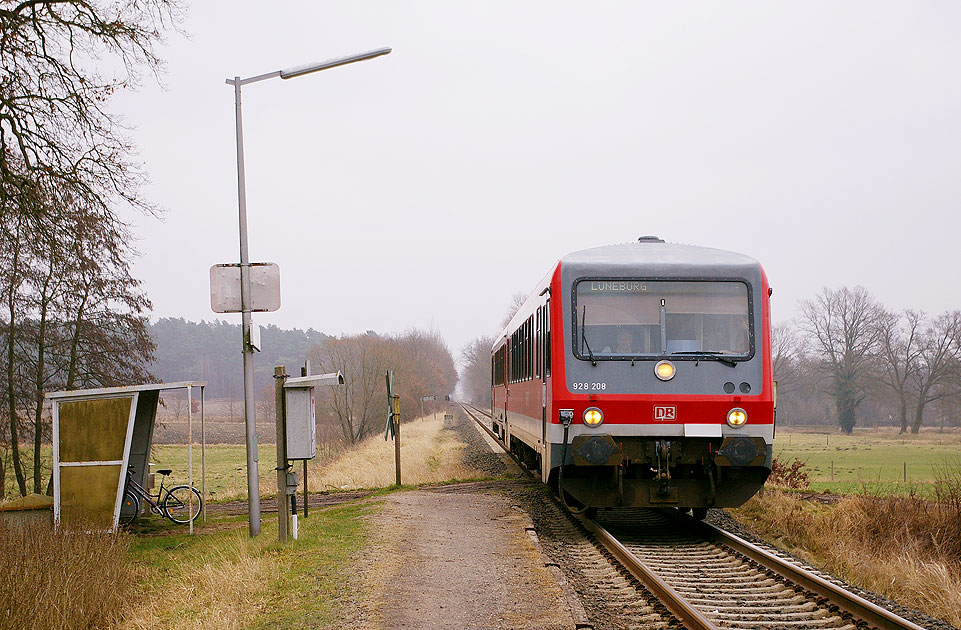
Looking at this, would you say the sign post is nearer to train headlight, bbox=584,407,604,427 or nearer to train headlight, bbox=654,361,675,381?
train headlight, bbox=584,407,604,427

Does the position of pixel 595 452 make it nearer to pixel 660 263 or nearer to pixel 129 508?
pixel 660 263

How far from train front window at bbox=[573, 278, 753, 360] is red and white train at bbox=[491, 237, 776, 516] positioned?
0.01 m

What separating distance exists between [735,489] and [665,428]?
1.11 m

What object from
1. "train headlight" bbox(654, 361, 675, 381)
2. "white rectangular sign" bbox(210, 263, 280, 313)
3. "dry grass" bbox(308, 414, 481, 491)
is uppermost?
"white rectangular sign" bbox(210, 263, 280, 313)

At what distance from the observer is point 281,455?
416 inches

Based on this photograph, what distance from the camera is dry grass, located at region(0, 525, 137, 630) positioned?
24.0ft

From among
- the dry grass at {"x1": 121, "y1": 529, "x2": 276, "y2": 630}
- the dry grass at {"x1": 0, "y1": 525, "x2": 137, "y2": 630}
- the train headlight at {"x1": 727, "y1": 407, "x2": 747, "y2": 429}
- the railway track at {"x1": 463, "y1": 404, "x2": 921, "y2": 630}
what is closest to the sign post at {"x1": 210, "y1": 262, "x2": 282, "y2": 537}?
the dry grass at {"x1": 121, "y1": 529, "x2": 276, "y2": 630}

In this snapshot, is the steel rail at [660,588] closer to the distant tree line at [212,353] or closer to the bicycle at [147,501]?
the bicycle at [147,501]

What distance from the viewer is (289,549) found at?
32.3ft

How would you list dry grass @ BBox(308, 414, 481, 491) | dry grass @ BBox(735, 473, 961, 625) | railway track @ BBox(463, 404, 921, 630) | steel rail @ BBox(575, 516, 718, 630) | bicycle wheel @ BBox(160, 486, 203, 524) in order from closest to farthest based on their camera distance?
steel rail @ BBox(575, 516, 718, 630), railway track @ BBox(463, 404, 921, 630), dry grass @ BBox(735, 473, 961, 625), bicycle wheel @ BBox(160, 486, 203, 524), dry grass @ BBox(308, 414, 481, 491)

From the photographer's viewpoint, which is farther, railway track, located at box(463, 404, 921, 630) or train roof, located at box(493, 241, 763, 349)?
train roof, located at box(493, 241, 763, 349)

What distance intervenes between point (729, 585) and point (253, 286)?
6.51 metres

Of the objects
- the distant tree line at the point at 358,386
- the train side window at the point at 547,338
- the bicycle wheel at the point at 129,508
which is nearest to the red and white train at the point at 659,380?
the train side window at the point at 547,338

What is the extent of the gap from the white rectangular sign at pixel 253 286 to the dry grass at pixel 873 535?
717cm
